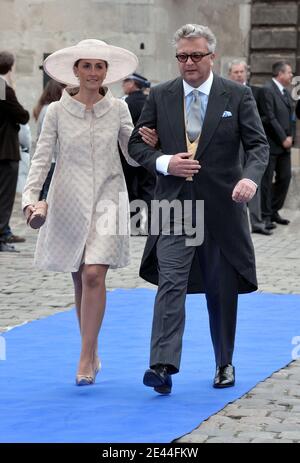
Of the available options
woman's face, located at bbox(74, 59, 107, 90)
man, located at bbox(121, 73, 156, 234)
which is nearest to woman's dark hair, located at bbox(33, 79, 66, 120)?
man, located at bbox(121, 73, 156, 234)

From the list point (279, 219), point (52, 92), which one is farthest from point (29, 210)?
point (279, 219)

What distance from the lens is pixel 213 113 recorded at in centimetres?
743

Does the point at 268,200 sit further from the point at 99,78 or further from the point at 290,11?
the point at 99,78

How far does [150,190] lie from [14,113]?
100 inches

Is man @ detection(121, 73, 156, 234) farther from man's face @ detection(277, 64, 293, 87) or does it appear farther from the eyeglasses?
the eyeglasses

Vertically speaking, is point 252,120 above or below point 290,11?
above

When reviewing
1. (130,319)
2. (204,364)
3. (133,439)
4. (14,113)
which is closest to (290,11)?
(14,113)

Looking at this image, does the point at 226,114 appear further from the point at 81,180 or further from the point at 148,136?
the point at 81,180

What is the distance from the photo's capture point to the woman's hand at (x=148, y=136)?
7.50 metres

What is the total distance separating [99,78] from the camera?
7.76 m

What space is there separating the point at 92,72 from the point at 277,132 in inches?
380

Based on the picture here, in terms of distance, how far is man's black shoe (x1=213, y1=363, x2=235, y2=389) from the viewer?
7636 mm

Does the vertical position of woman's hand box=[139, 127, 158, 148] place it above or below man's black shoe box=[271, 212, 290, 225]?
above

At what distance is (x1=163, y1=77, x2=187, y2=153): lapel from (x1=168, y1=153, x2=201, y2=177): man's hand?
0.45 ft
